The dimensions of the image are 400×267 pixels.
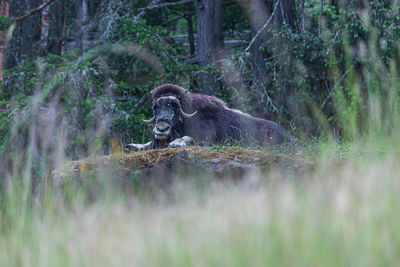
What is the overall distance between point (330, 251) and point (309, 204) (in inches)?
22.5

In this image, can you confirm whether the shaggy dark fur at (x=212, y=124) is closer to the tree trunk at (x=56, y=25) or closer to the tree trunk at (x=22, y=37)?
the tree trunk at (x=56, y=25)

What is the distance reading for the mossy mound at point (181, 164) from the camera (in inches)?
243

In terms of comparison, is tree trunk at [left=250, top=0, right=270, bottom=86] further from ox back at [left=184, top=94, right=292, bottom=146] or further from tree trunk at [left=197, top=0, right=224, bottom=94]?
ox back at [left=184, top=94, right=292, bottom=146]

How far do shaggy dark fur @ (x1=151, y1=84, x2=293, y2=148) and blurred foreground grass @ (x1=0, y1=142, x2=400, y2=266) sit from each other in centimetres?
582

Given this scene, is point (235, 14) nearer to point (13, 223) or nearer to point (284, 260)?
point (13, 223)

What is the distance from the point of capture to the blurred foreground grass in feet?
9.75

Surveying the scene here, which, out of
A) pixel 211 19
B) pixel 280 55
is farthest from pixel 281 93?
pixel 211 19

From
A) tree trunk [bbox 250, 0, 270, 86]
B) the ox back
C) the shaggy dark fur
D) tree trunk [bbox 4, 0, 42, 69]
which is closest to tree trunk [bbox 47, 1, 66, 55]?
tree trunk [bbox 4, 0, 42, 69]

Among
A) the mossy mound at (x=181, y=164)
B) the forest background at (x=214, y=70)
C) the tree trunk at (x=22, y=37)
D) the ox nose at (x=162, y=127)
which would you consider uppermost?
the tree trunk at (x=22, y=37)

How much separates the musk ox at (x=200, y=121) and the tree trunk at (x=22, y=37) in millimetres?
7032

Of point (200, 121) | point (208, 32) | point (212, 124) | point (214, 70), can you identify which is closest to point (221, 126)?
point (212, 124)

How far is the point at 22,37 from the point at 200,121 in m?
8.00

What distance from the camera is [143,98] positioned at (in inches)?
534

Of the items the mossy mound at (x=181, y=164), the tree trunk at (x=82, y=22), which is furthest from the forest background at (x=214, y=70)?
the mossy mound at (x=181, y=164)
